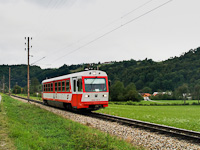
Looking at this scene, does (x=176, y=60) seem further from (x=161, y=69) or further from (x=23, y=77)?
(x=23, y=77)

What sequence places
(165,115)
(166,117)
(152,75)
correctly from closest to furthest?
(166,117), (165,115), (152,75)

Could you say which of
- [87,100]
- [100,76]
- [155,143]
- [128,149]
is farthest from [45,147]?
[100,76]

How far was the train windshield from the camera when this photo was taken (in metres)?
18.4

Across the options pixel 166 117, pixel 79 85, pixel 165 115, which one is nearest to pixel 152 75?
pixel 165 115

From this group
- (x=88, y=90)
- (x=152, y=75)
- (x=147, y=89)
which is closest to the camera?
(x=88, y=90)

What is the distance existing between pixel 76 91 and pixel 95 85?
163 centimetres

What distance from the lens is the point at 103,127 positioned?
1280cm

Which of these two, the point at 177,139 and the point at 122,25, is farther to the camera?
the point at 122,25

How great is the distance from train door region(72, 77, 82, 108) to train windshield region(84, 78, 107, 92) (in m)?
0.56

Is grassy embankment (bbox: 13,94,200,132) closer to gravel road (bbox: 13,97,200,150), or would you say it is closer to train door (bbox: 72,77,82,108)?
gravel road (bbox: 13,97,200,150)

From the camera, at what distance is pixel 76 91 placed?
1883cm

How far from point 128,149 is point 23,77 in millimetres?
131149

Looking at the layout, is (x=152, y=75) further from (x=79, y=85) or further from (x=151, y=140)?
(x=151, y=140)

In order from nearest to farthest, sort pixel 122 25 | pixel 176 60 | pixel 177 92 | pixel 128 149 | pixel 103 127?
pixel 128 149 → pixel 103 127 → pixel 122 25 → pixel 177 92 → pixel 176 60
